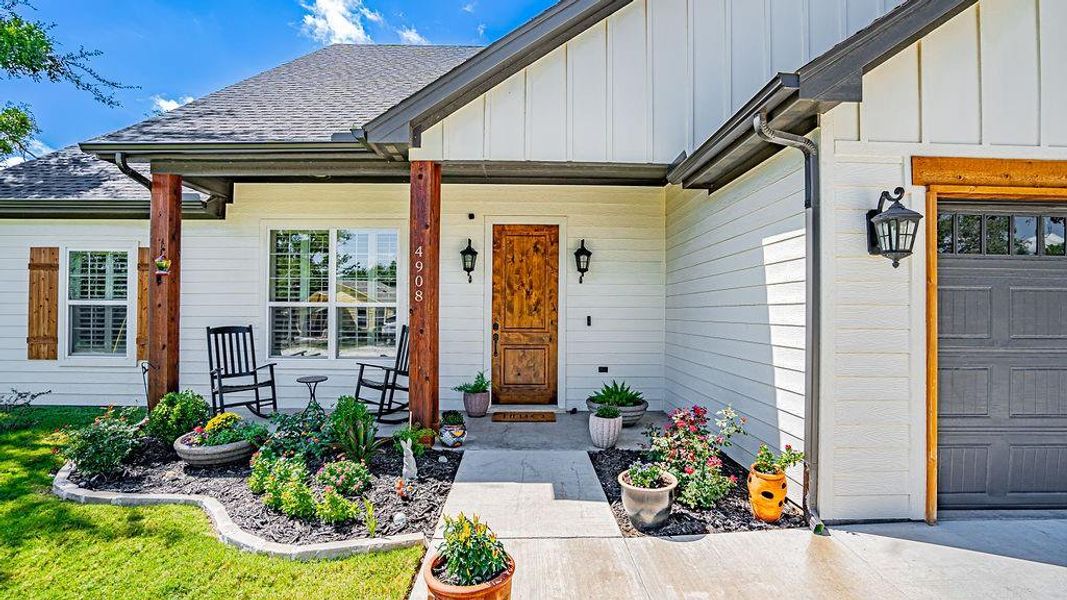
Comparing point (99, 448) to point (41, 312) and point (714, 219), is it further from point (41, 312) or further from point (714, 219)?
point (714, 219)

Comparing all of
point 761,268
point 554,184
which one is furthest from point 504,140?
point 761,268

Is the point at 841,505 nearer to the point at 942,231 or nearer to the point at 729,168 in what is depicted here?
the point at 942,231

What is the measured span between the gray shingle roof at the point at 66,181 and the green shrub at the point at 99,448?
3.20 m

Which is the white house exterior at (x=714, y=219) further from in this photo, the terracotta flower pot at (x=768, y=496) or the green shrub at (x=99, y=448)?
the green shrub at (x=99, y=448)

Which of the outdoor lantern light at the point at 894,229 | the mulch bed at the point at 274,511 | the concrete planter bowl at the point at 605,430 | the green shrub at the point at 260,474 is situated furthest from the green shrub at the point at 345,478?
the outdoor lantern light at the point at 894,229

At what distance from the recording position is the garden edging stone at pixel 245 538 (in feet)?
8.52

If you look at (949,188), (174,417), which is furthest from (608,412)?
(174,417)

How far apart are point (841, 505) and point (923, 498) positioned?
56cm

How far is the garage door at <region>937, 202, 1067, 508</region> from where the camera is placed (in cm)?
315

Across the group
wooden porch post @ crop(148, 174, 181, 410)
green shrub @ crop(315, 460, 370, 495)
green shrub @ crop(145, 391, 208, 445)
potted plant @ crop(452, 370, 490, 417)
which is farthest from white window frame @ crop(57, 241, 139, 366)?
green shrub @ crop(315, 460, 370, 495)

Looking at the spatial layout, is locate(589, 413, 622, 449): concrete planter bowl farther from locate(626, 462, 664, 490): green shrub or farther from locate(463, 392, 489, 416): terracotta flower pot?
locate(463, 392, 489, 416): terracotta flower pot

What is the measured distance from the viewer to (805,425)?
3002 millimetres

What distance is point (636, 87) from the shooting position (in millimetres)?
4359

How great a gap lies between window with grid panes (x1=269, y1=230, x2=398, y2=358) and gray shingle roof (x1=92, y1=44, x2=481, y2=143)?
1420 millimetres
